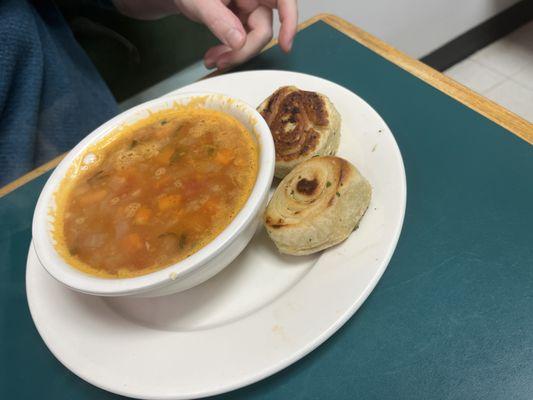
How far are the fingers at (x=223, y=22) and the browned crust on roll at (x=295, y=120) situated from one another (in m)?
0.25

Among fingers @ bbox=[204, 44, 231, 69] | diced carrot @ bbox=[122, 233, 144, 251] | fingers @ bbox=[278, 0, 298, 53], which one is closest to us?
diced carrot @ bbox=[122, 233, 144, 251]

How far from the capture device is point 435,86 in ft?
4.25

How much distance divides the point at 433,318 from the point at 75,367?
653 millimetres

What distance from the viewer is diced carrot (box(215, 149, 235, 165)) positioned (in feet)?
3.30

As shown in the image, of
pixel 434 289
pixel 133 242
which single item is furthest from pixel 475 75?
pixel 133 242

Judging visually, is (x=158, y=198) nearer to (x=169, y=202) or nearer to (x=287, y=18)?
(x=169, y=202)

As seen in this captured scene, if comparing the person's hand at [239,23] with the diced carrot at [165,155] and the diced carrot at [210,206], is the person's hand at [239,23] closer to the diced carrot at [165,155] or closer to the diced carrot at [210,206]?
the diced carrot at [165,155]

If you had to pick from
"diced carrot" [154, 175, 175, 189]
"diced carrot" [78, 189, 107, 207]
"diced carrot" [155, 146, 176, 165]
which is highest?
"diced carrot" [155, 146, 176, 165]

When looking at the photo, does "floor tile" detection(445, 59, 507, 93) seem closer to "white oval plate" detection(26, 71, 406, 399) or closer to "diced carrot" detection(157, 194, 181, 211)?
"white oval plate" detection(26, 71, 406, 399)

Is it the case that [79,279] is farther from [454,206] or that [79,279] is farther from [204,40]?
[204,40]

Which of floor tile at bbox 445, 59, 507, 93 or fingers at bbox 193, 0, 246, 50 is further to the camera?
floor tile at bbox 445, 59, 507, 93

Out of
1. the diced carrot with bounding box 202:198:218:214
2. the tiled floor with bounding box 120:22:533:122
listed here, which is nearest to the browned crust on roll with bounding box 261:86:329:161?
the diced carrot with bounding box 202:198:218:214

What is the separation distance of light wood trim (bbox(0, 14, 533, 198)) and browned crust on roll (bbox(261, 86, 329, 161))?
0.41 meters

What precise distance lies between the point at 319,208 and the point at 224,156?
0.80 feet
